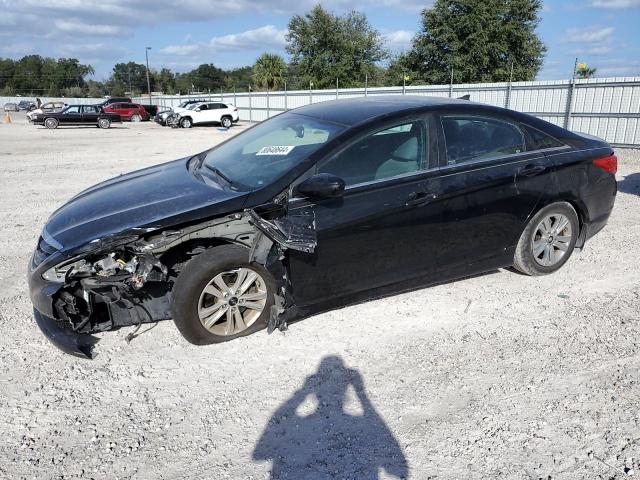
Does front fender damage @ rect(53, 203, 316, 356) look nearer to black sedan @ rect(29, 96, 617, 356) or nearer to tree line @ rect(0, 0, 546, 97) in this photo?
black sedan @ rect(29, 96, 617, 356)

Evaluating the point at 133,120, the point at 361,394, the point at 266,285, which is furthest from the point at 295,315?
the point at 133,120

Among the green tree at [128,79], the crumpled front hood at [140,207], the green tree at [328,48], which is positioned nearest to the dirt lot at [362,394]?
the crumpled front hood at [140,207]

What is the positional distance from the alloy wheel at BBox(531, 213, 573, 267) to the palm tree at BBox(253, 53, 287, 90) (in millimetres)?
51439

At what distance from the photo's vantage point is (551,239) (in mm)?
4488

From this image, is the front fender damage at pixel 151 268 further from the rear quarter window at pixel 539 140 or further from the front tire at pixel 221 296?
the rear quarter window at pixel 539 140

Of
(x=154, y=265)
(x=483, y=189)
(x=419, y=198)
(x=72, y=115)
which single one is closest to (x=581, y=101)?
(x=483, y=189)

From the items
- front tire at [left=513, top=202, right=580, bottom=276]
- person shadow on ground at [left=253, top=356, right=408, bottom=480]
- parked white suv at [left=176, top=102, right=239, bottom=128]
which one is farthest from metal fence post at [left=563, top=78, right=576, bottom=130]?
parked white suv at [left=176, top=102, right=239, bottom=128]

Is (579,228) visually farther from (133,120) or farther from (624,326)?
(133,120)

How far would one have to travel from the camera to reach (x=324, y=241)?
3379 millimetres

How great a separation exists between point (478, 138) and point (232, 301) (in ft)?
7.84

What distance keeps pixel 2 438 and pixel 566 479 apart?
2834mm

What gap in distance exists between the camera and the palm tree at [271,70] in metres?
52.7

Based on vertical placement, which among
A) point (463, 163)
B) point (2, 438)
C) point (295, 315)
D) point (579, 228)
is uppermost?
point (463, 163)

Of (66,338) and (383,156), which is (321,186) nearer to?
(383,156)
